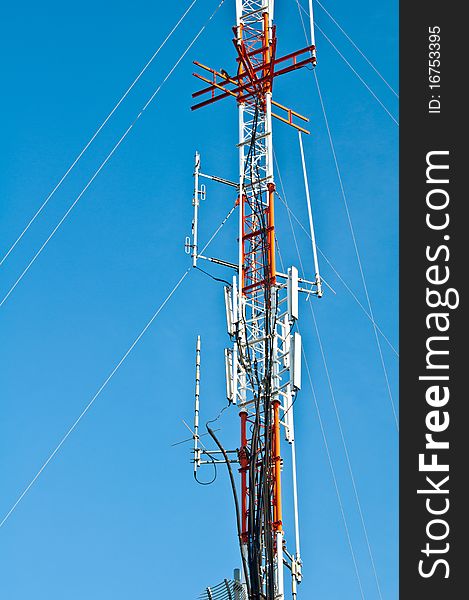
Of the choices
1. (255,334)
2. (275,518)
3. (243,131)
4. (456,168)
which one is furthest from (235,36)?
(275,518)

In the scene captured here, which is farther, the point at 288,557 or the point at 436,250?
the point at 288,557

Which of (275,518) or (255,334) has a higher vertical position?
(255,334)

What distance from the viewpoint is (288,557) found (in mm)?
16328

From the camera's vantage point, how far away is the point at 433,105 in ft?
46.6

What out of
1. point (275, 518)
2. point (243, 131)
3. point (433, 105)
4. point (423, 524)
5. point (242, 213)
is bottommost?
point (423, 524)

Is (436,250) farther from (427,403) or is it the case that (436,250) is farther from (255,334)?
(255,334)

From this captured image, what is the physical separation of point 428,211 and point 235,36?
350 inches

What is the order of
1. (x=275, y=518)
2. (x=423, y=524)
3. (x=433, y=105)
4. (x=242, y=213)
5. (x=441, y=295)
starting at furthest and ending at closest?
(x=242, y=213) → (x=275, y=518) → (x=433, y=105) → (x=441, y=295) → (x=423, y=524)

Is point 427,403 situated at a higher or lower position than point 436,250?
lower

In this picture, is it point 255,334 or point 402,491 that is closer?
point 402,491

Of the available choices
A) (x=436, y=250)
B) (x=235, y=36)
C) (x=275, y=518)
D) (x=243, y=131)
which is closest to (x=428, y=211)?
(x=436, y=250)

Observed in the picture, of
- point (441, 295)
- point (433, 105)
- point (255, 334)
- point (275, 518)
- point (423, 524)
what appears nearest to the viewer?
point (423, 524)

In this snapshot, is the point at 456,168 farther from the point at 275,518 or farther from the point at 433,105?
the point at 275,518

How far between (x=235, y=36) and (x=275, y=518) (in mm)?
10272
